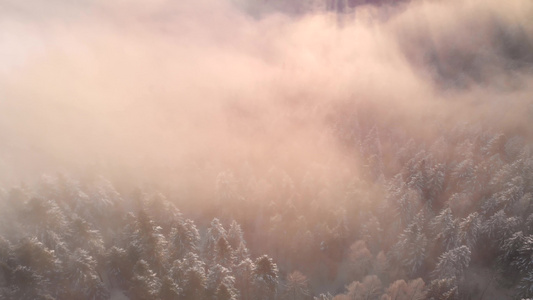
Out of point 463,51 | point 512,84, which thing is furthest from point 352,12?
point 512,84

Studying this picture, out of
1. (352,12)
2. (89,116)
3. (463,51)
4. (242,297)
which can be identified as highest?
(352,12)

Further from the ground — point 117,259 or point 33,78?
point 33,78

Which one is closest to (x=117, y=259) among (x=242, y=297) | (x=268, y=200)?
(x=242, y=297)

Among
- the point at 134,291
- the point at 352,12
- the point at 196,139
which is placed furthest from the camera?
the point at 352,12

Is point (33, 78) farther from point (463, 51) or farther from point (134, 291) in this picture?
point (463, 51)

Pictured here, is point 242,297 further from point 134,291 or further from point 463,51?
point 463,51

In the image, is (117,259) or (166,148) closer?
(117,259)

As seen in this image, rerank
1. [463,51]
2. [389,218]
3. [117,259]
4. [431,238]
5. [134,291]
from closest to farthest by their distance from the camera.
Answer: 1. [134,291]
2. [117,259]
3. [431,238]
4. [389,218]
5. [463,51]
